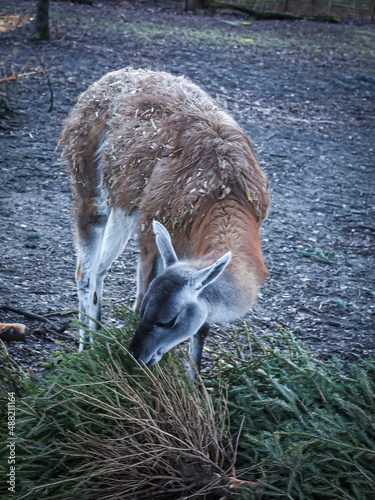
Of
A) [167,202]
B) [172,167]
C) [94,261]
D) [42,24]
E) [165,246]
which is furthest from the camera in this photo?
[42,24]

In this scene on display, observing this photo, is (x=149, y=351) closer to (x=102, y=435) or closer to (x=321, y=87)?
(x=102, y=435)

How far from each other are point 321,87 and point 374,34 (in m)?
9.22

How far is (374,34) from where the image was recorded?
19.8 m

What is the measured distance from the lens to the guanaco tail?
2.99 meters

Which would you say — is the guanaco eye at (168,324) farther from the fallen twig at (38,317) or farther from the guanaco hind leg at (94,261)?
the fallen twig at (38,317)

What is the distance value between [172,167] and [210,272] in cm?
110

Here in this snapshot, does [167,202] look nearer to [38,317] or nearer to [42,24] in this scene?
[38,317]

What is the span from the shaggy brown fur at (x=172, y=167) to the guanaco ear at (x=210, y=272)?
0.83ft

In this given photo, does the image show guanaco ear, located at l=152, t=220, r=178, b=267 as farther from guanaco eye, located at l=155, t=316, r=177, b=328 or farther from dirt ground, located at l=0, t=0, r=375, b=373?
dirt ground, located at l=0, t=0, r=375, b=373

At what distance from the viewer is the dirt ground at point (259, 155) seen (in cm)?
507

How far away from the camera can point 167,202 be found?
3.61 metres

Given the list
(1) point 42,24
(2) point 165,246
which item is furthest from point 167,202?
(1) point 42,24

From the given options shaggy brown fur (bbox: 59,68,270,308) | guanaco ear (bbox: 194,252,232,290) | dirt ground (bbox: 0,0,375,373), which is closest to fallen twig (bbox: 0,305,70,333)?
dirt ground (bbox: 0,0,375,373)

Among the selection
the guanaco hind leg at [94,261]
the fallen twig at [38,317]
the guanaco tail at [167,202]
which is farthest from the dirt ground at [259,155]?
the guanaco tail at [167,202]
